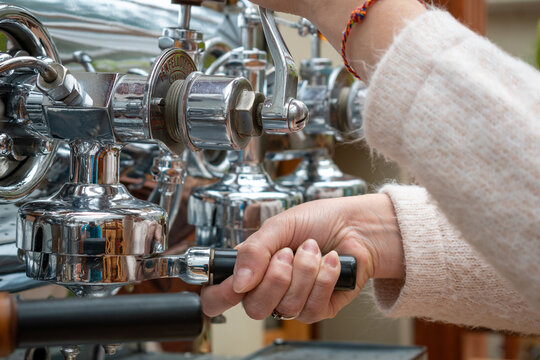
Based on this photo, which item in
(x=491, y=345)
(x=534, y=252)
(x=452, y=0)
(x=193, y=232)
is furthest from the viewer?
(x=491, y=345)

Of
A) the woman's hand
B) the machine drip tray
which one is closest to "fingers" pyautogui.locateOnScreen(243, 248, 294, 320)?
the woman's hand

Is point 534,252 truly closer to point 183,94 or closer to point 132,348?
point 183,94

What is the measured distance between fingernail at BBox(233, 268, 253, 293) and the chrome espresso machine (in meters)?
0.02

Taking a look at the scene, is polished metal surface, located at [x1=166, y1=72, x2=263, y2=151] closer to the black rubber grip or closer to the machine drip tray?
the black rubber grip

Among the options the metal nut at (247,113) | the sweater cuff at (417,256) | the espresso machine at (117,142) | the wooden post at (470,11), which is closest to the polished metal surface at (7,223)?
the espresso machine at (117,142)

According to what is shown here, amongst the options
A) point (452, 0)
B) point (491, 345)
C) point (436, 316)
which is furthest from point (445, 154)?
point (491, 345)

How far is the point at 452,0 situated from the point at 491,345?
4.55ft

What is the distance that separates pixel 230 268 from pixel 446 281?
0.24m

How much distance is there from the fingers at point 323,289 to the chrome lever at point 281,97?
0.10 metres

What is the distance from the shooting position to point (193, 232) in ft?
2.41

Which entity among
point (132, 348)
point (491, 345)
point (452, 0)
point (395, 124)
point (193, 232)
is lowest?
point (491, 345)

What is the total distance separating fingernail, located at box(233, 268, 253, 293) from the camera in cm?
49

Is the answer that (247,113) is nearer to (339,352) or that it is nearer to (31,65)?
(31,65)

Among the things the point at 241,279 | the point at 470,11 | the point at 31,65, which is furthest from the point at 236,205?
the point at 470,11
